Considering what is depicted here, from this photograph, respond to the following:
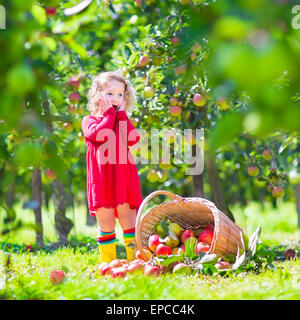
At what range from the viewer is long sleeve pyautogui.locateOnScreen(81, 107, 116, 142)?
2.80 meters

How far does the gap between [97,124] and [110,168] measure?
0.31m

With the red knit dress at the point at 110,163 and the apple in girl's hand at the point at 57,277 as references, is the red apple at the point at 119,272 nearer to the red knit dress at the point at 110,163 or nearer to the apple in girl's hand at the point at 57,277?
the apple in girl's hand at the point at 57,277

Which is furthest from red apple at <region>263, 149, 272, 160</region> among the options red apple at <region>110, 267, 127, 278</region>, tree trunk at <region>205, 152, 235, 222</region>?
red apple at <region>110, 267, 127, 278</region>

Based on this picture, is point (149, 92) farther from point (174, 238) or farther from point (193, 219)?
point (174, 238)

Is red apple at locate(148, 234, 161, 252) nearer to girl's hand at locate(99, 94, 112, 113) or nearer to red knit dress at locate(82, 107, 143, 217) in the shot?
red knit dress at locate(82, 107, 143, 217)

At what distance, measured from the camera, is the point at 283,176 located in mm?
3748

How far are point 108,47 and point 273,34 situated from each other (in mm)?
4886

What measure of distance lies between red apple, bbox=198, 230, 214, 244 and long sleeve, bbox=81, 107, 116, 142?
2.91ft

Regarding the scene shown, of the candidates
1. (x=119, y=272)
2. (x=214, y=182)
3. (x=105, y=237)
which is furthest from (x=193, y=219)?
(x=119, y=272)

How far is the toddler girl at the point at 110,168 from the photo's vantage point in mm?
2828

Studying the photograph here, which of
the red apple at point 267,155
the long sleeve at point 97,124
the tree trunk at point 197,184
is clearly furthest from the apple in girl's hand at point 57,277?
the red apple at point 267,155

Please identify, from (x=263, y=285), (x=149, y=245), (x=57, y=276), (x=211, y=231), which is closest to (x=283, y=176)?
(x=211, y=231)

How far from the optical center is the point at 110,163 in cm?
288
